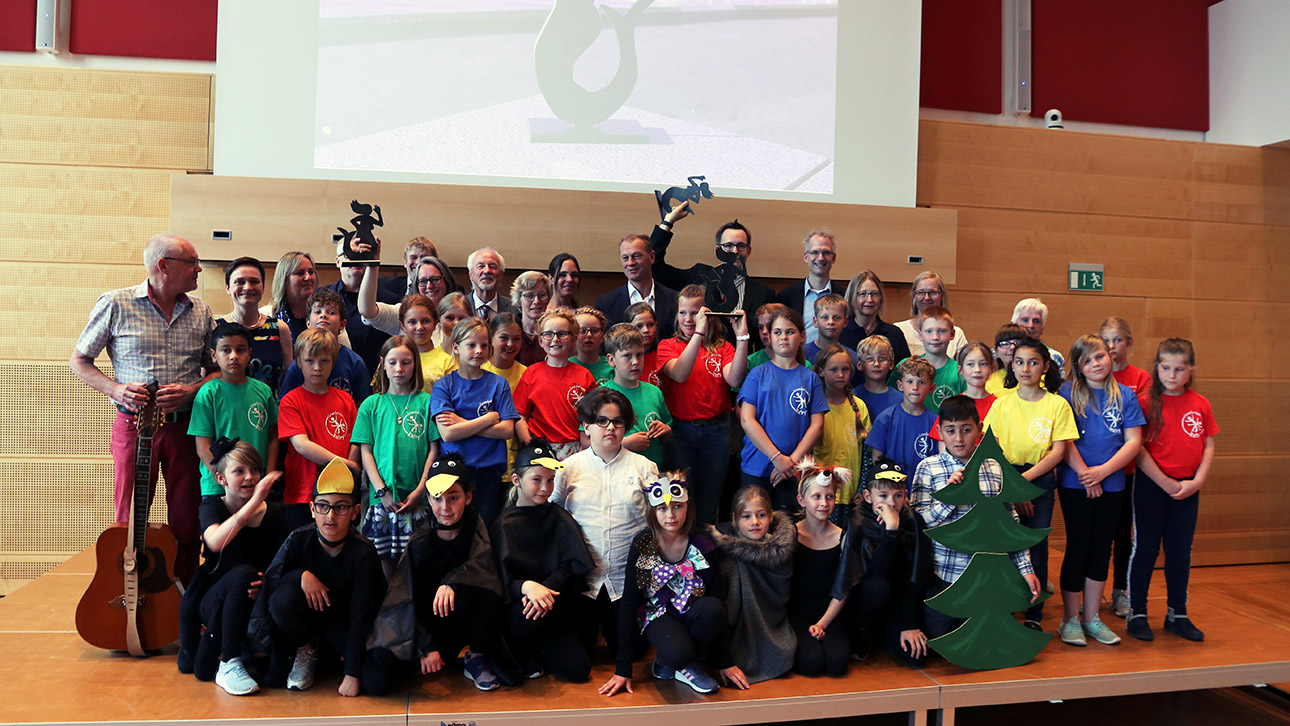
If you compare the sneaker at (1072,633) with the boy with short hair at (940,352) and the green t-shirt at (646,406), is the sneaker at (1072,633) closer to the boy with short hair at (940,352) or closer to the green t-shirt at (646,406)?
the boy with short hair at (940,352)

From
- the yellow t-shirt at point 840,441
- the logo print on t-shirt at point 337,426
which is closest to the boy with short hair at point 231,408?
the logo print on t-shirt at point 337,426

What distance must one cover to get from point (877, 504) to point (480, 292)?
6.48 feet

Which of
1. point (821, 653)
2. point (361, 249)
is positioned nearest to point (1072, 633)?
point (821, 653)

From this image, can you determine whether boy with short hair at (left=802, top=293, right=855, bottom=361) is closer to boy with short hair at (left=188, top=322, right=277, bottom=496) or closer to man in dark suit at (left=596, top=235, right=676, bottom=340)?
man in dark suit at (left=596, top=235, right=676, bottom=340)

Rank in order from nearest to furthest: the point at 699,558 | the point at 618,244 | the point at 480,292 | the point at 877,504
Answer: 1. the point at 699,558
2. the point at 877,504
3. the point at 480,292
4. the point at 618,244

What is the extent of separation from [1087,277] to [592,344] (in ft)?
12.3

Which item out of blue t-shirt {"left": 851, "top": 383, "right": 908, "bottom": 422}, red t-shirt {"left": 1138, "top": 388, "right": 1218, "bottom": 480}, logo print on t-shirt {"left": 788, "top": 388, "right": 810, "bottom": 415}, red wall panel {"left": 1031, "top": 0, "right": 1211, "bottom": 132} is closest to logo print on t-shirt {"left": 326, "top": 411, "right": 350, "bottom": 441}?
logo print on t-shirt {"left": 788, "top": 388, "right": 810, "bottom": 415}

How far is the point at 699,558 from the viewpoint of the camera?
9.15 ft

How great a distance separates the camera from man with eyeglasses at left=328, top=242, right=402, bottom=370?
146 inches

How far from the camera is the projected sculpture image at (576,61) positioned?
15.1ft

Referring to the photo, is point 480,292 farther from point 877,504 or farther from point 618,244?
point 877,504

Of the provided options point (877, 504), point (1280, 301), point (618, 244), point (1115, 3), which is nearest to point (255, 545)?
point (877, 504)

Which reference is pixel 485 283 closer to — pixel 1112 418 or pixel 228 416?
pixel 228 416

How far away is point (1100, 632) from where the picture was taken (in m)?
3.29
